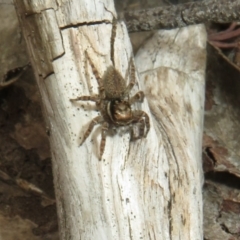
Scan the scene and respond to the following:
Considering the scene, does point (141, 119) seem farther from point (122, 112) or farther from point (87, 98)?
point (87, 98)

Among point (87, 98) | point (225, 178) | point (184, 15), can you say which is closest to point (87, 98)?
point (87, 98)

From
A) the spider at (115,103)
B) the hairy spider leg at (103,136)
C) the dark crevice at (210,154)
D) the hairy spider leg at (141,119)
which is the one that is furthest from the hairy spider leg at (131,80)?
the dark crevice at (210,154)

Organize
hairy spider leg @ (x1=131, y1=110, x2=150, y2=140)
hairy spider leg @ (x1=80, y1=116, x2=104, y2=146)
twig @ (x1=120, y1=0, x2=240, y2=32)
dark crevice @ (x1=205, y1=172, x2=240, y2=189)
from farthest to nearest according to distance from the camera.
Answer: dark crevice @ (x1=205, y1=172, x2=240, y2=189)
twig @ (x1=120, y1=0, x2=240, y2=32)
hairy spider leg @ (x1=131, y1=110, x2=150, y2=140)
hairy spider leg @ (x1=80, y1=116, x2=104, y2=146)

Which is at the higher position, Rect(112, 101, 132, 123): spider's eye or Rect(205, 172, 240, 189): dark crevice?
Rect(112, 101, 132, 123): spider's eye

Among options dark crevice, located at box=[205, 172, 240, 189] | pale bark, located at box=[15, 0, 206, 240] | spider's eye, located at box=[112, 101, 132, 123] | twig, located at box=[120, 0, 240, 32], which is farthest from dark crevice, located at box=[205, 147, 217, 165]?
spider's eye, located at box=[112, 101, 132, 123]

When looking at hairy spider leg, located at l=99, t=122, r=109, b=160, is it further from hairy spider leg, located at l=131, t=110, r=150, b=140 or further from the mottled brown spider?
hairy spider leg, located at l=131, t=110, r=150, b=140

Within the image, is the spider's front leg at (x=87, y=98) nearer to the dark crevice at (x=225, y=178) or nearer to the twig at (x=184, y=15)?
the twig at (x=184, y=15)

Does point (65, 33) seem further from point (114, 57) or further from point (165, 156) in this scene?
point (165, 156)
